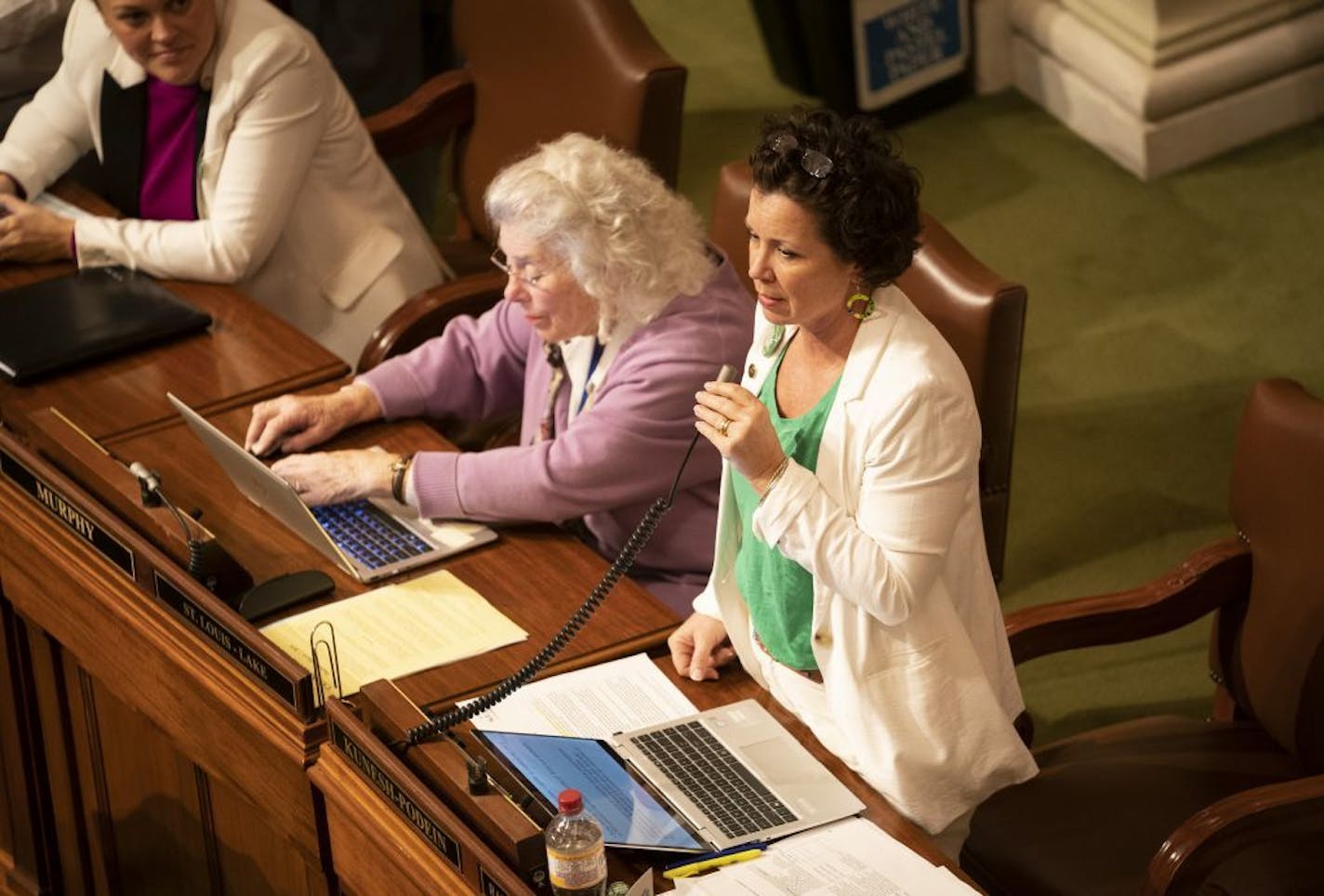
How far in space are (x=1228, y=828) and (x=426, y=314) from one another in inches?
76.1

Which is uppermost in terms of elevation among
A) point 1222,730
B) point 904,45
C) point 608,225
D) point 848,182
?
point 848,182

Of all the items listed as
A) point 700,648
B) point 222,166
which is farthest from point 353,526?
point 222,166

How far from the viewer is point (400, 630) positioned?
2.95m

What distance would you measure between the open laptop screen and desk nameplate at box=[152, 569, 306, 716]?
26 cm

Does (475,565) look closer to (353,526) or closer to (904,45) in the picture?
(353,526)

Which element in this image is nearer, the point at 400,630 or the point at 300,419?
the point at 400,630

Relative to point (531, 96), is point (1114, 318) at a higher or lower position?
lower

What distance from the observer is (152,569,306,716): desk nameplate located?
271 centimetres

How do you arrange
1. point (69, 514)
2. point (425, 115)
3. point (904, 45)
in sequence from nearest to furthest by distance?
point (69, 514)
point (425, 115)
point (904, 45)

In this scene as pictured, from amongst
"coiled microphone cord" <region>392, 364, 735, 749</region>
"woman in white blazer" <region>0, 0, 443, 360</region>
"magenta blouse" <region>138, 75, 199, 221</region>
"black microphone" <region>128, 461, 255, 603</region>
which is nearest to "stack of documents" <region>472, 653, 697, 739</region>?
"coiled microphone cord" <region>392, 364, 735, 749</region>

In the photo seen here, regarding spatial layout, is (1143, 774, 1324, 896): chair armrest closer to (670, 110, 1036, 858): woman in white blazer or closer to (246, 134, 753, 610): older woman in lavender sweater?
(670, 110, 1036, 858): woman in white blazer

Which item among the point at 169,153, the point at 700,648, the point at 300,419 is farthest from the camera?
the point at 169,153

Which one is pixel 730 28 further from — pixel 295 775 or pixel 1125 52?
pixel 295 775

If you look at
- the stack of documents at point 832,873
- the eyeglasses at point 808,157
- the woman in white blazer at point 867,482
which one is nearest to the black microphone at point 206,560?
the woman in white blazer at point 867,482
